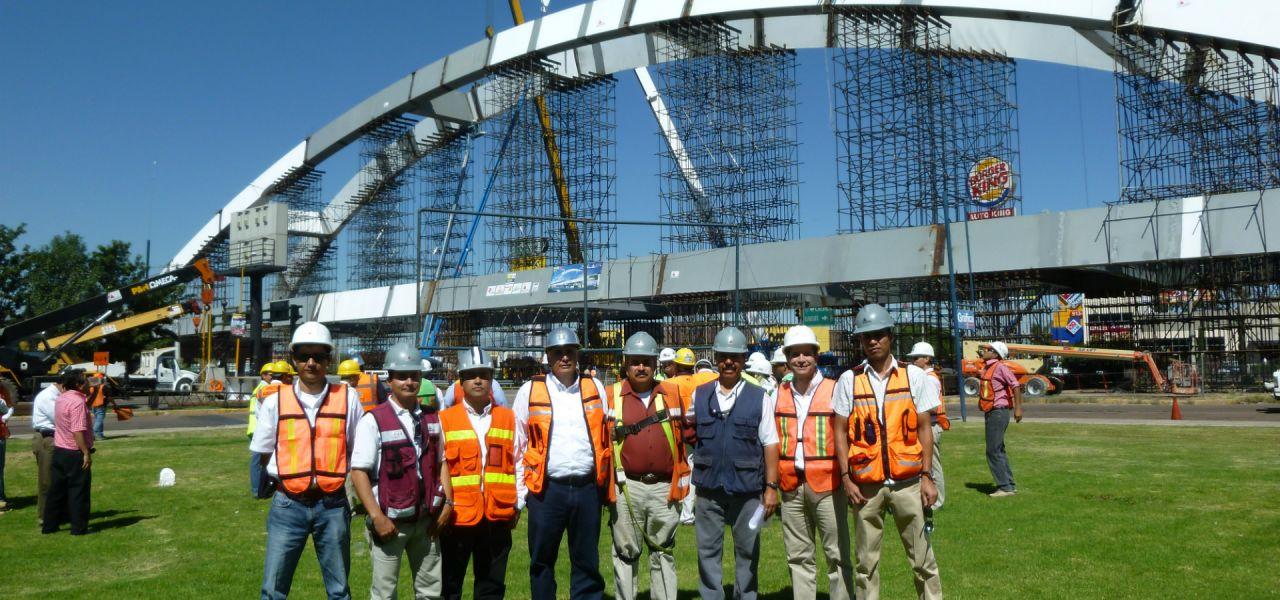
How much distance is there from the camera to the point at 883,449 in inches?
217

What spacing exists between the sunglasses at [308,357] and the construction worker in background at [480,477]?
751 millimetres

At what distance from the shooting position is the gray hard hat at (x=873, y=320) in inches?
219

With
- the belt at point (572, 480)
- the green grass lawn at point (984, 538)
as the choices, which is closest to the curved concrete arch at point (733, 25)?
the green grass lawn at point (984, 538)

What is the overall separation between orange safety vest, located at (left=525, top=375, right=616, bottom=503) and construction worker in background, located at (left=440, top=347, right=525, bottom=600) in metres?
0.10

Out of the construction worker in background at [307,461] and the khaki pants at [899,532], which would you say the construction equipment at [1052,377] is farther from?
the construction worker in background at [307,461]

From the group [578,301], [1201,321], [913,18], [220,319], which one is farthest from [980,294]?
[220,319]

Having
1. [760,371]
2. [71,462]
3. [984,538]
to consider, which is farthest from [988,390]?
[71,462]

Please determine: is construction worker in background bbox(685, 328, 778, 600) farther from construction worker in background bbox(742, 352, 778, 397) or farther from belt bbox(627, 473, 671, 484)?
construction worker in background bbox(742, 352, 778, 397)

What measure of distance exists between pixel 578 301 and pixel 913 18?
16.2 metres

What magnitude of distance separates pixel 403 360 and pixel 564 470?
110cm

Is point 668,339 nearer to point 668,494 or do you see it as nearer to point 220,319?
point 668,494

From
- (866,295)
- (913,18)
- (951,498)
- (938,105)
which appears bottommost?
(951,498)

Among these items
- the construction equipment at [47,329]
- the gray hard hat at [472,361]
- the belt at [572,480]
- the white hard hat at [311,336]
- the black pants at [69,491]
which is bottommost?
the black pants at [69,491]

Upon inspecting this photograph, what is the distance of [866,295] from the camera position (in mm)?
36156
